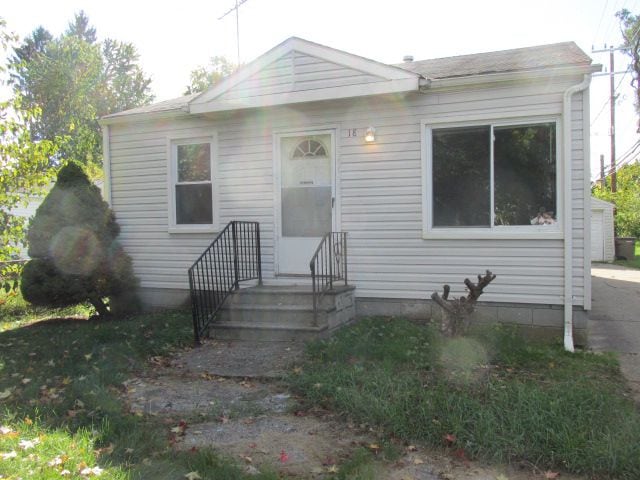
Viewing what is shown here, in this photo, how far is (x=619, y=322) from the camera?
26.2 feet

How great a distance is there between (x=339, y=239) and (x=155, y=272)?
3.43m

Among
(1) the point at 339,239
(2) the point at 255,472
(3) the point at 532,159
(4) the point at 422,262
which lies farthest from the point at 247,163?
(2) the point at 255,472

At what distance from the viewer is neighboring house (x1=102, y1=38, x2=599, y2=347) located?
6523mm

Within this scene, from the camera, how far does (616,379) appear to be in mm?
4957

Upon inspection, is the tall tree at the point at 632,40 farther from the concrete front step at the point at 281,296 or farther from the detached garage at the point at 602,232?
the concrete front step at the point at 281,296

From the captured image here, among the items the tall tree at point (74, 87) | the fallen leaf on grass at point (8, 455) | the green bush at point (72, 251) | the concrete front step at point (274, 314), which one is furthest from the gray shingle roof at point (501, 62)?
the tall tree at point (74, 87)

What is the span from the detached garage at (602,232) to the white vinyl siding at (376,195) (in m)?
15.8

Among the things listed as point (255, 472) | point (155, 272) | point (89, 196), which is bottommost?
point (255, 472)

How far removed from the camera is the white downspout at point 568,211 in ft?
20.5

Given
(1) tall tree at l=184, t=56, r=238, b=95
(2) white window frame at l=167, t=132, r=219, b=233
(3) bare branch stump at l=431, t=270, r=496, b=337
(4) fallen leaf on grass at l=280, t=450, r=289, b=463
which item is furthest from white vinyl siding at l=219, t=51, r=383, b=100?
(1) tall tree at l=184, t=56, r=238, b=95

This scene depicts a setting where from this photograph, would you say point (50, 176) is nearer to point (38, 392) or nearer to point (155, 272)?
point (155, 272)

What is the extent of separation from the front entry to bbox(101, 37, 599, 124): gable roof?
69 centimetres

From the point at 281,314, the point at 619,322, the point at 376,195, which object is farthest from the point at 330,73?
the point at 619,322

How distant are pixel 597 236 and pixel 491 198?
16294 millimetres
